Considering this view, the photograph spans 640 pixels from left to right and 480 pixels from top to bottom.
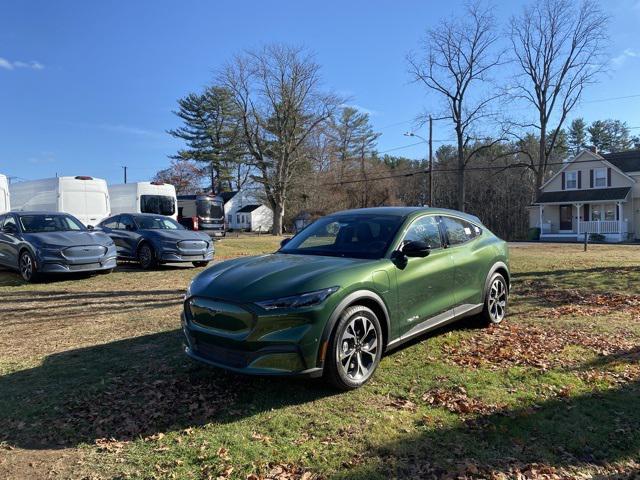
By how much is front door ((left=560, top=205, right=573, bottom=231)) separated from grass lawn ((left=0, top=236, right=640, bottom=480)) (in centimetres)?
3926

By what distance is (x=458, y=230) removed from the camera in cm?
607

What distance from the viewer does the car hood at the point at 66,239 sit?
403 inches

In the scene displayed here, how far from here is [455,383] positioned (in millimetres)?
4449

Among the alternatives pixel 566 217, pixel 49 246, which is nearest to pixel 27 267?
pixel 49 246

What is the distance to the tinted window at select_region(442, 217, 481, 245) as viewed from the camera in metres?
5.87

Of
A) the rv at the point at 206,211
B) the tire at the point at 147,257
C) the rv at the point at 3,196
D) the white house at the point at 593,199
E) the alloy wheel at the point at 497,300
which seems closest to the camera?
the alloy wheel at the point at 497,300

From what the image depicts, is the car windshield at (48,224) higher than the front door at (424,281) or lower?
higher

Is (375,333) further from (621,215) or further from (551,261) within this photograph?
(621,215)

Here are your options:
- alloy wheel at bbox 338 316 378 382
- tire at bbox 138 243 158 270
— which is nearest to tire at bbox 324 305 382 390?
alloy wheel at bbox 338 316 378 382

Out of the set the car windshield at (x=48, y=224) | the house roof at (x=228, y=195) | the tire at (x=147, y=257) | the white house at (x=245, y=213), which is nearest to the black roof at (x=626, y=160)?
the tire at (x=147, y=257)

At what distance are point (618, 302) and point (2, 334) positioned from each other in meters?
9.51

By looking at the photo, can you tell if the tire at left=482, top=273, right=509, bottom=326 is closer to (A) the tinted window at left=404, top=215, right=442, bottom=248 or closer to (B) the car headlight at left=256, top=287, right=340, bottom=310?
(A) the tinted window at left=404, top=215, right=442, bottom=248

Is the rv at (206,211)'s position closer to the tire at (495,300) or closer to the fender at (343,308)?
the tire at (495,300)

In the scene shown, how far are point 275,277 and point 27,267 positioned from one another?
335 inches
